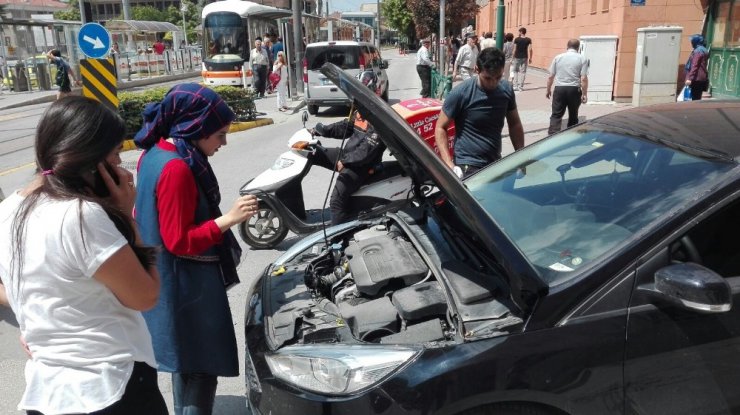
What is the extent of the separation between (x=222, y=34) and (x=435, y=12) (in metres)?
9.92

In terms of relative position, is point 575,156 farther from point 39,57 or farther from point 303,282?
point 39,57

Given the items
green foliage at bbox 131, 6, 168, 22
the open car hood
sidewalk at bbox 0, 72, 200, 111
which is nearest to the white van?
sidewalk at bbox 0, 72, 200, 111

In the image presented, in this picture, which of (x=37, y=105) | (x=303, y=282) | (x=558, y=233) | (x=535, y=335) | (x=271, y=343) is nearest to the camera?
(x=535, y=335)

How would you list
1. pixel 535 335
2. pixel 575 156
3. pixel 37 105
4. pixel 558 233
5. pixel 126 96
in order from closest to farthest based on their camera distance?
pixel 535 335 < pixel 558 233 < pixel 575 156 < pixel 126 96 < pixel 37 105

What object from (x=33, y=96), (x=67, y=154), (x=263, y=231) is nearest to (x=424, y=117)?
(x=263, y=231)

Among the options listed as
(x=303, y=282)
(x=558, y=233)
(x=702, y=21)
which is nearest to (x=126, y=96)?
(x=303, y=282)

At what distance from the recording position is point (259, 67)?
19844 mm

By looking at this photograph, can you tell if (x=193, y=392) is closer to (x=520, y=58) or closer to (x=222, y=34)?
(x=520, y=58)

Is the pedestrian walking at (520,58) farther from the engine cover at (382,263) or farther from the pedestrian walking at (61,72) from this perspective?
the engine cover at (382,263)

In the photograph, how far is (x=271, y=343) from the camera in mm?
2496

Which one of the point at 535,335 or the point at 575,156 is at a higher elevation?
the point at 575,156

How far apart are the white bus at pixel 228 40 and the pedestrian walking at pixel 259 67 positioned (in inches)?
118

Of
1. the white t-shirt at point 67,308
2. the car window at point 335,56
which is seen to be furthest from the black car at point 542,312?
the car window at point 335,56

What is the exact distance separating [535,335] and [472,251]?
60 cm
